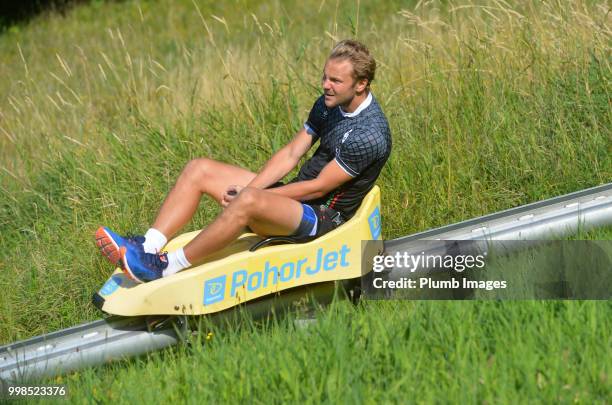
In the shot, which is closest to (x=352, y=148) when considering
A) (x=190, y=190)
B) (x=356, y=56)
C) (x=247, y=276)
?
(x=356, y=56)

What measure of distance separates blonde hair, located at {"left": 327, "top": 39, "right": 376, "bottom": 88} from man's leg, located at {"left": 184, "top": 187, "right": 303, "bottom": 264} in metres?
0.76

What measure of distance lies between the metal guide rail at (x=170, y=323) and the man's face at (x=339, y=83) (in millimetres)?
847

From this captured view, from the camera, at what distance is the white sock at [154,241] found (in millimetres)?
5195

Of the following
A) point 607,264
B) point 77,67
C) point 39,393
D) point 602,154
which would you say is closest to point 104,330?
point 39,393

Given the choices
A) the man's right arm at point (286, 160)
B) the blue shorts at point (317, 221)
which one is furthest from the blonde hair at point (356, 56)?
the blue shorts at point (317, 221)

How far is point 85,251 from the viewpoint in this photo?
19.8 feet

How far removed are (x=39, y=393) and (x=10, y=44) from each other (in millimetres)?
9846

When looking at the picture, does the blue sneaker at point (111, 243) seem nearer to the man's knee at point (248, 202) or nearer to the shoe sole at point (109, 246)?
the shoe sole at point (109, 246)

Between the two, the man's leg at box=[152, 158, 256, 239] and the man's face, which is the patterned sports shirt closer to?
the man's face

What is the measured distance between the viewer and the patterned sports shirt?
500 centimetres

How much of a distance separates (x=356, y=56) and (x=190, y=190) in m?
1.20

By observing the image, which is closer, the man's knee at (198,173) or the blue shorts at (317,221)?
the blue shorts at (317,221)

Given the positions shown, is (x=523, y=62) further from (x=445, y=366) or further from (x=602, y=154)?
(x=445, y=366)

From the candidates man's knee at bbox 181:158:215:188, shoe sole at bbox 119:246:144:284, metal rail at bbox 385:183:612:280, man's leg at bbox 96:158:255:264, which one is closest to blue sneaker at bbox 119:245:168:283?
shoe sole at bbox 119:246:144:284
